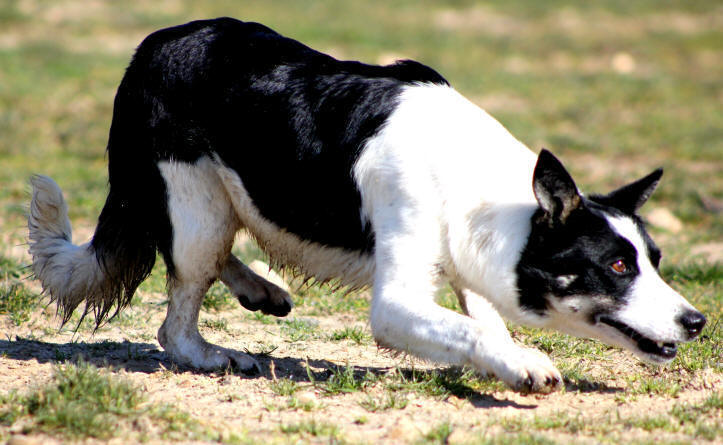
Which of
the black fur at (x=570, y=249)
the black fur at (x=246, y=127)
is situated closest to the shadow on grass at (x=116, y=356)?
the black fur at (x=246, y=127)

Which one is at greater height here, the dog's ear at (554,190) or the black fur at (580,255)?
the dog's ear at (554,190)

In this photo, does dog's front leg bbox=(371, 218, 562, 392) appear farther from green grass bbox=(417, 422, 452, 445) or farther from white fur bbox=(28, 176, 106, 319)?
white fur bbox=(28, 176, 106, 319)

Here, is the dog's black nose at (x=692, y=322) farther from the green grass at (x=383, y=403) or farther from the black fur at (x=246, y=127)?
the black fur at (x=246, y=127)

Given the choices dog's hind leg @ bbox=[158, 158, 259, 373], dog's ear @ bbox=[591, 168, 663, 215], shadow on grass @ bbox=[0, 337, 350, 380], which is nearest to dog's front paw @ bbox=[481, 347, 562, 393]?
dog's ear @ bbox=[591, 168, 663, 215]

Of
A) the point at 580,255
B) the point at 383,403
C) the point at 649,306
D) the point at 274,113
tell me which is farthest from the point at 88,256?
the point at 649,306

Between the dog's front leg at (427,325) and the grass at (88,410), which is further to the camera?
the dog's front leg at (427,325)

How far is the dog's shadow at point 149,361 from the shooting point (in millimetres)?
3881

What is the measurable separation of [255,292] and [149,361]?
0.63m

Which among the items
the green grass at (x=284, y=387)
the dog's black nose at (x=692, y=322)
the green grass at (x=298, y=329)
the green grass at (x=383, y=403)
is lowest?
the green grass at (x=298, y=329)

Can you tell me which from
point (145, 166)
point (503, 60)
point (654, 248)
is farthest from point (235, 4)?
point (654, 248)

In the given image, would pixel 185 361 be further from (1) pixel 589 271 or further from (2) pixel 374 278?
(1) pixel 589 271

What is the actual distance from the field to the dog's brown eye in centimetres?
57

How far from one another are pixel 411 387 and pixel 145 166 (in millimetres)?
1647

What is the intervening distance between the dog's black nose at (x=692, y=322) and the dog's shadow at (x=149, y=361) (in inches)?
20.9
